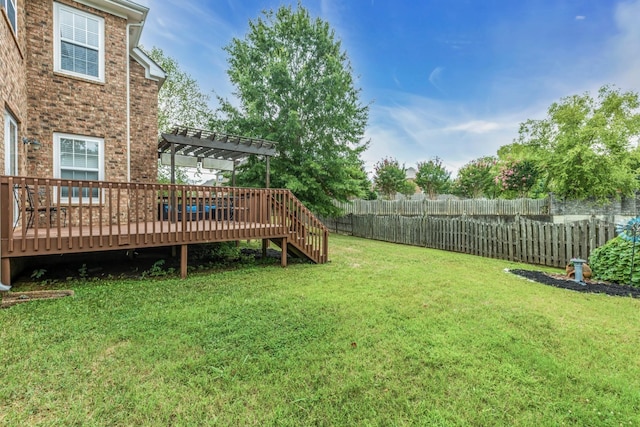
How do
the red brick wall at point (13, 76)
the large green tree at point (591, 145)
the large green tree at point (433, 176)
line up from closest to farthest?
the red brick wall at point (13, 76), the large green tree at point (591, 145), the large green tree at point (433, 176)

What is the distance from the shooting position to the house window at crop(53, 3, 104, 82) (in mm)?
6941

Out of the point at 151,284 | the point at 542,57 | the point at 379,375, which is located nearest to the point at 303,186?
the point at 151,284

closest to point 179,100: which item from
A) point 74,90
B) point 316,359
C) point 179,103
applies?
point 179,103

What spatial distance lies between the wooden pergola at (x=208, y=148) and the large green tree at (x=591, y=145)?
17621mm

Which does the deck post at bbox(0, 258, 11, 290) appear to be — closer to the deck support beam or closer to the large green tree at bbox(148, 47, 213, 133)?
the deck support beam

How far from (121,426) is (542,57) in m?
22.2

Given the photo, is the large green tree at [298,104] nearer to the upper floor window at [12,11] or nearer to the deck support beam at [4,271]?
the upper floor window at [12,11]

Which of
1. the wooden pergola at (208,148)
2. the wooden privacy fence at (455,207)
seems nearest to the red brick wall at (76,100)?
the wooden pergola at (208,148)

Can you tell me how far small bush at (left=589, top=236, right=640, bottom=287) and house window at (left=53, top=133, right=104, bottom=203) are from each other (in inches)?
475

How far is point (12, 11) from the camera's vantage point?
5699mm

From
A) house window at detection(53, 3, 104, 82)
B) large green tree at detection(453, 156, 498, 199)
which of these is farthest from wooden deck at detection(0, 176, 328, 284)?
large green tree at detection(453, 156, 498, 199)

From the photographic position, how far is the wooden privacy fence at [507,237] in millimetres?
8023

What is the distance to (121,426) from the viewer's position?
212 cm

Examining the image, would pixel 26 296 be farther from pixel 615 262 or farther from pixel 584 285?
pixel 615 262
